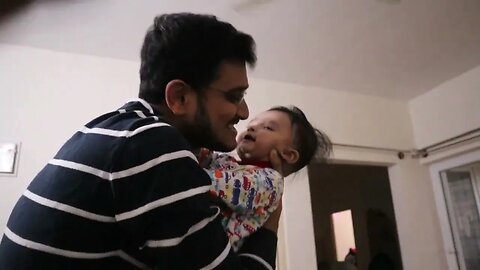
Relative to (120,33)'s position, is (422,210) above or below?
below

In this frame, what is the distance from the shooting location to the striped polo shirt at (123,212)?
477 millimetres

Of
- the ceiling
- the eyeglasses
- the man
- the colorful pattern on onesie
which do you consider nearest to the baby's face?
the colorful pattern on onesie

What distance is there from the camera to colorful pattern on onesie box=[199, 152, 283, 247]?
0.81 meters

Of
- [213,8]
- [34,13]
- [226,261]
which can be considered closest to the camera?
[226,261]

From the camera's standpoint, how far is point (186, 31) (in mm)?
671

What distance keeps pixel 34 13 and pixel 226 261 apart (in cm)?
187

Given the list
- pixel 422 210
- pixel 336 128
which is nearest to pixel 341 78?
pixel 336 128

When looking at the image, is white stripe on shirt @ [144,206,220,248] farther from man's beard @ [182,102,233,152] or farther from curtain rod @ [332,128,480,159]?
curtain rod @ [332,128,480,159]

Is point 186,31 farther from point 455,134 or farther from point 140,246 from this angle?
point 455,134

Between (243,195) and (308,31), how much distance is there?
161 cm

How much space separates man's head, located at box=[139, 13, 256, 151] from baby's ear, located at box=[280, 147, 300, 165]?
43cm

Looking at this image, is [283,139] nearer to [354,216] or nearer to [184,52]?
[184,52]

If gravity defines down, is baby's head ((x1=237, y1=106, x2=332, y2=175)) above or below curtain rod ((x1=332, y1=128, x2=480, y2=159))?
below

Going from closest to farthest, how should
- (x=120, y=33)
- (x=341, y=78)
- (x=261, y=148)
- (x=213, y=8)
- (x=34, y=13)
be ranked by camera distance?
(x=261, y=148)
(x=34, y=13)
(x=213, y=8)
(x=120, y=33)
(x=341, y=78)
